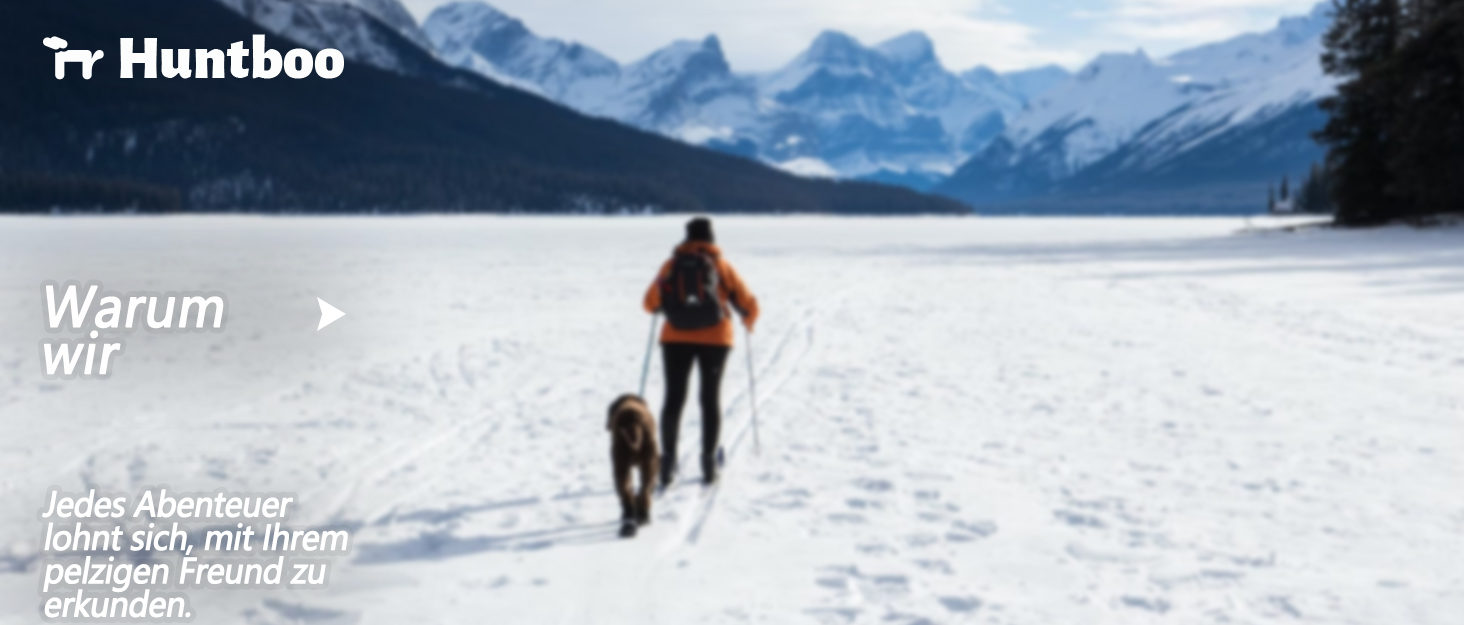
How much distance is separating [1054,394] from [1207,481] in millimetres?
4100

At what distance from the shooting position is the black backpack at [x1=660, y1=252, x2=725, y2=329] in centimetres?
765

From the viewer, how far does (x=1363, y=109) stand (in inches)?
2178

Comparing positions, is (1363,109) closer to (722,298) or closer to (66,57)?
(722,298)

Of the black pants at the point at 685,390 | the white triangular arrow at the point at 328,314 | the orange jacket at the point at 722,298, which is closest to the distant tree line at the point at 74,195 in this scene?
the white triangular arrow at the point at 328,314

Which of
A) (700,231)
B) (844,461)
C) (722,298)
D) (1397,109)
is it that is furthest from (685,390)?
(1397,109)

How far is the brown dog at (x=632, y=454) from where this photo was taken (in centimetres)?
679

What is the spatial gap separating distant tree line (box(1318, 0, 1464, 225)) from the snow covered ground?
33.0 metres

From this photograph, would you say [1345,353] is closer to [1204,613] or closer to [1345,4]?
[1204,613]

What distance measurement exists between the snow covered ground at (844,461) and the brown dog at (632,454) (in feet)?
0.70

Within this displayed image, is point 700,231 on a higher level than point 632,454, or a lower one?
higher

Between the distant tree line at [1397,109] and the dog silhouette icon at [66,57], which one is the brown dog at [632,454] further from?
the distant tree line at [1397,109]

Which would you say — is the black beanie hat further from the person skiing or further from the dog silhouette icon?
the dog silhouette icon

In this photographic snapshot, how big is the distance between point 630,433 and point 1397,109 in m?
57.0

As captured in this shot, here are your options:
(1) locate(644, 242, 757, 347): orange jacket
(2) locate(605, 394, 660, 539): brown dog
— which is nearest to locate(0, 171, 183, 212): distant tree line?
(1) locate(644, 242, 757, 347): orange jacket
